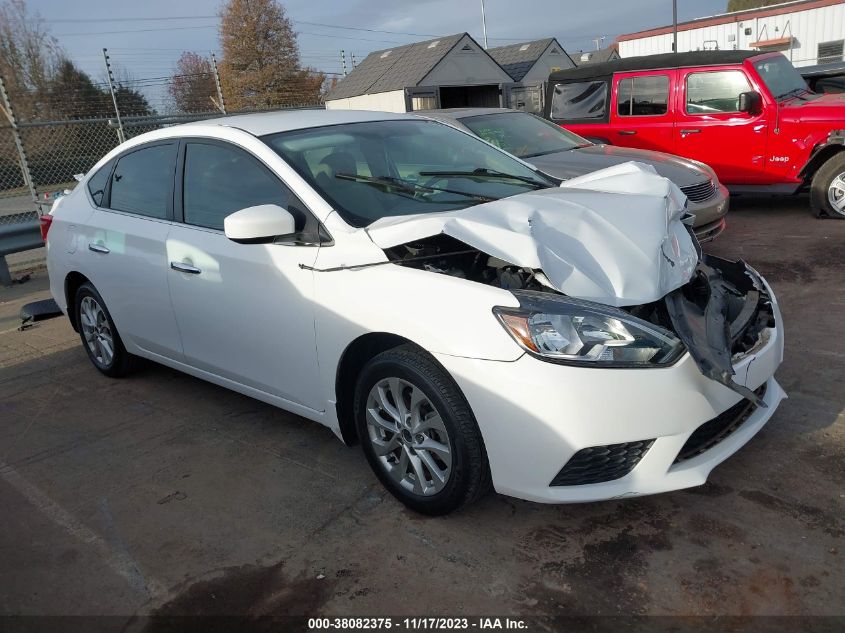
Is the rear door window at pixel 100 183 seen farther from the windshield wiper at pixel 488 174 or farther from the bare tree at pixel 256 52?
the bare tree at pixel 256 52

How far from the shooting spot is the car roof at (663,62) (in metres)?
8.28

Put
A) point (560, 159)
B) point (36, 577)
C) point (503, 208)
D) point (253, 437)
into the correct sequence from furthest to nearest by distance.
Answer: point (560, 159) → point (253, 437) → point (503, 208) → point (36, 577)

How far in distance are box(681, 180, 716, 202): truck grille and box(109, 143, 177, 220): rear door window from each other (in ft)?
14.0

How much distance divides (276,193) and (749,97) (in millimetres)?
6438

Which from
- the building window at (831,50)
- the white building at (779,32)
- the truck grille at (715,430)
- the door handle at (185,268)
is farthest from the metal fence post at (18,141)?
the building window at (831,50)

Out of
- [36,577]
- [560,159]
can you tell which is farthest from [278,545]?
[560,159]

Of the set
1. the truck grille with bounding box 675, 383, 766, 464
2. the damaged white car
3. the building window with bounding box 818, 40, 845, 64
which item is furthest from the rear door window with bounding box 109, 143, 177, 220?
the building window with bounding box 818, 40, 845, 64

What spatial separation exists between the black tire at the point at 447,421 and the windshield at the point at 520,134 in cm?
493

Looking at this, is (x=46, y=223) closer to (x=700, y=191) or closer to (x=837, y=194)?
(x=700, y=191)

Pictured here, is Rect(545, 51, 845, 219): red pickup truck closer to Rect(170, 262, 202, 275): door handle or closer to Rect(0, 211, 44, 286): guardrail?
Rect(170, 262, 202, 275): door handle

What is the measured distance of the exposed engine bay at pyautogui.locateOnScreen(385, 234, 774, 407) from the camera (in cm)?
267

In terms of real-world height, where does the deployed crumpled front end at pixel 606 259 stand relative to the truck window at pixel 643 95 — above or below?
below

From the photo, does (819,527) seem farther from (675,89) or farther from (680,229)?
(675,89)

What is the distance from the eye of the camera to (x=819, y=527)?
8.79 ft
